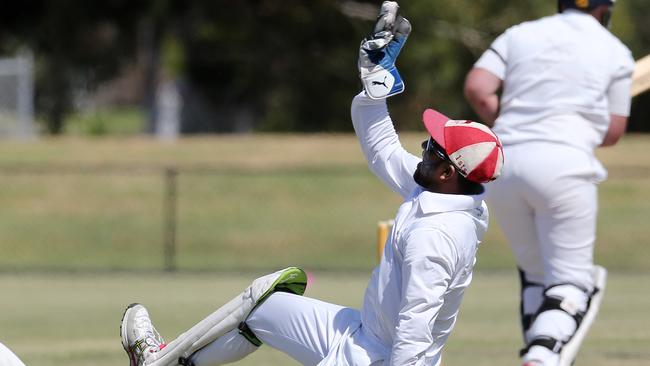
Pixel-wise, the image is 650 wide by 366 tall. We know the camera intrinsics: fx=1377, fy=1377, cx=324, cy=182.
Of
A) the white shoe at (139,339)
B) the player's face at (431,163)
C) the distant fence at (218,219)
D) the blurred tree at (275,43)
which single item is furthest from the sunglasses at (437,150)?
the blurred tree at (275,43)

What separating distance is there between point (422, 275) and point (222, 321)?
942mm

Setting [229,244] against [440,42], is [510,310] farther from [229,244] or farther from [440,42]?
[440,42]

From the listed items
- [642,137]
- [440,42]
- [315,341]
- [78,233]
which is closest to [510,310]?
[315,341]

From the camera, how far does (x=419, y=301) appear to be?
507 centimetres

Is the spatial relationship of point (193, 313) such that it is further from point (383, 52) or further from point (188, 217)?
point (188, 217)

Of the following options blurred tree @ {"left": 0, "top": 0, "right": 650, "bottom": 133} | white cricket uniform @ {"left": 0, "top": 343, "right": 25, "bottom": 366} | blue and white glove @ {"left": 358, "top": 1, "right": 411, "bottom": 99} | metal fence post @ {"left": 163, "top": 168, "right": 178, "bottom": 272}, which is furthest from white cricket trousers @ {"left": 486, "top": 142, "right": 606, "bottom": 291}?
blurred tree @ {"left": 0, "top": 0, "right": 650, "bottom": 133}

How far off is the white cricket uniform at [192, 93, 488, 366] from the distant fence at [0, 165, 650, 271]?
432 inches

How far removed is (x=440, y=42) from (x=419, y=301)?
2726 cm

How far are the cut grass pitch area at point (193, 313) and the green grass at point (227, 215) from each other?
210cm

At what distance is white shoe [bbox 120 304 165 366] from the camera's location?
19.1 feet

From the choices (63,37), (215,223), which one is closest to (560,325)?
(215,223)

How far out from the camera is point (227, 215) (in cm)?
1886

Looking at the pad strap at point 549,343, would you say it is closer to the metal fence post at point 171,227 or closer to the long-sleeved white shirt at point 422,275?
the long-sleeved white shirt at point 422,275

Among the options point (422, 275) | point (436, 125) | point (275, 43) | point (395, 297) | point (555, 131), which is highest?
point (436, 125)
